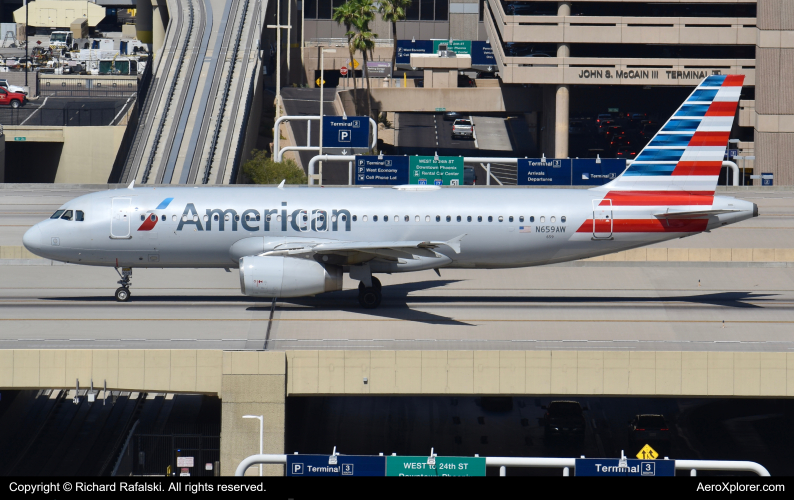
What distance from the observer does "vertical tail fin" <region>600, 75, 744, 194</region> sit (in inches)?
1571

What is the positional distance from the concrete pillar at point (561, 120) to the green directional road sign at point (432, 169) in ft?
136

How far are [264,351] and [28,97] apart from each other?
8986 centimetres

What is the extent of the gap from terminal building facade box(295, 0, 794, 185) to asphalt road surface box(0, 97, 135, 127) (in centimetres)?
4188

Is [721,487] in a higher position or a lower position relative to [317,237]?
lower

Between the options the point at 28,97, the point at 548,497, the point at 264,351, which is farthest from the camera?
the point at 28,97

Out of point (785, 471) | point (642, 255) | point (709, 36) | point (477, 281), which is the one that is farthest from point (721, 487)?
point (709, 36)

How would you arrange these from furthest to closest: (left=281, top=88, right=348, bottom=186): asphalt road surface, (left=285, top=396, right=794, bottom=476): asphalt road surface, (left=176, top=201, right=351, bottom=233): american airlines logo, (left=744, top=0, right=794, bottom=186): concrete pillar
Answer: (left=744, top=0, right=794, bottom=186): concrete pillar
(left=281, top=88, right=348, bottom=186): asphalt road surface
(left=285, top=396, right=794, bottom=476): asphalt road surface
(left=176, top=201, right=351, bottom=233): american airlines logo

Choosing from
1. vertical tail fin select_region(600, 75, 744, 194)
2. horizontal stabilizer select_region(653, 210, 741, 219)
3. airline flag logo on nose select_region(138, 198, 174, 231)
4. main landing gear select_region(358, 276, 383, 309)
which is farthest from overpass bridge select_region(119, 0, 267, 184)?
horizontal stabilizer select_region(653, 210, 741, 219)

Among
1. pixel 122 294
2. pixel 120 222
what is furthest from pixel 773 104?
pixel 120 222

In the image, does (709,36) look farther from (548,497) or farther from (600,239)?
(548,497)

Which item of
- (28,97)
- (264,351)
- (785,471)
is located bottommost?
(785,471)

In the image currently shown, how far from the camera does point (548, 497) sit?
53.8 feet

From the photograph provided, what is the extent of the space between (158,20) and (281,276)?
80.8 metres

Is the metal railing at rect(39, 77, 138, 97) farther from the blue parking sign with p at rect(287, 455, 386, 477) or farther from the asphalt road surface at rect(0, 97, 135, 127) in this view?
the blue parking sign with p at rect(287, 455, 386, 477)
